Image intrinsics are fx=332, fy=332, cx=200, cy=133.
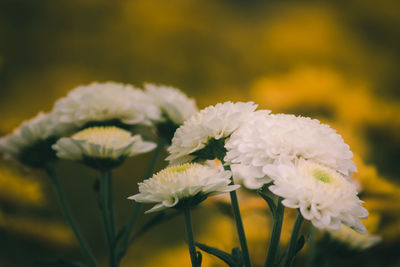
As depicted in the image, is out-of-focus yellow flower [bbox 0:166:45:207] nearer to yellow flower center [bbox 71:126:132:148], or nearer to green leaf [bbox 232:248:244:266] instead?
yellow flower center [bbox 71:126:132:148]

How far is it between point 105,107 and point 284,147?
0.29m

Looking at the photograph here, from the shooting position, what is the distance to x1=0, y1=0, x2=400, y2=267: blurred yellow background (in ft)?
3.74

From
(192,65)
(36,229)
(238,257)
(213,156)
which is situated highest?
(192,65)

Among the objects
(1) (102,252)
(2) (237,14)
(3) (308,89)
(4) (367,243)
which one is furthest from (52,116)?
(2) (237,14)

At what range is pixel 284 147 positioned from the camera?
0.31 metres

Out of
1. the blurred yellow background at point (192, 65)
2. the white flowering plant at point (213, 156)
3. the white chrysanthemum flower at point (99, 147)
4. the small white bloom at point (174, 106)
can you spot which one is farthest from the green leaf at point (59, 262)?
the blurred yellow background at point (192, 65)

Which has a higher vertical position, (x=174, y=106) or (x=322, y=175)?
(x=174, y=106)

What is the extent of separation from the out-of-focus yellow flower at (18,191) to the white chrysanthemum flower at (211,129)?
0.65 metres

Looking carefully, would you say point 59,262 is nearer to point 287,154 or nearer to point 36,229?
point 287,154

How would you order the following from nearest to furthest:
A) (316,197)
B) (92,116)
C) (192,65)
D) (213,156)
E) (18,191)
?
(316,197)
(213,156)
(92,116)
(18,191)
(192,65)

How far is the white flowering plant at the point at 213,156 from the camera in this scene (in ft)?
0.92

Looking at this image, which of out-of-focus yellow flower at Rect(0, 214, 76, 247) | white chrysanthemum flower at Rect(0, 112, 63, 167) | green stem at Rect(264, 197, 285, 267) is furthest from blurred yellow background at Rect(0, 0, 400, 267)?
green stem at Rect(264, 197, 285, 267)

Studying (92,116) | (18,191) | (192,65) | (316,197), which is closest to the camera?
(316,197)

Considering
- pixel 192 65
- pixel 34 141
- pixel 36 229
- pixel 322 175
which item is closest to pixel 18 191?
pixel 36 229
